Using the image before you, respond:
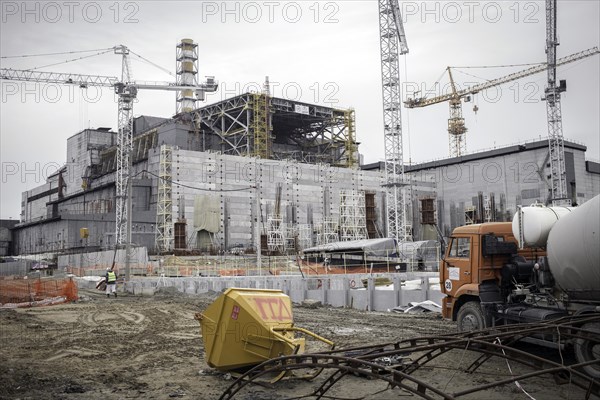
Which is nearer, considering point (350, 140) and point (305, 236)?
point (305, 236)

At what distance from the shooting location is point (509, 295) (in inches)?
491

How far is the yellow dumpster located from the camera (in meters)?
9.09

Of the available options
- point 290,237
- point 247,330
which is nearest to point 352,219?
point 290,237

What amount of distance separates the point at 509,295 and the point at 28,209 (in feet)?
400

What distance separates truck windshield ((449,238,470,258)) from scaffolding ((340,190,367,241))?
46523 millimetres

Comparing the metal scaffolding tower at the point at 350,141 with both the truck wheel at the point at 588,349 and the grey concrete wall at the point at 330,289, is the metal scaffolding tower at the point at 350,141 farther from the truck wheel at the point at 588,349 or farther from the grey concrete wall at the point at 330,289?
the truck wheel at the point at 588,349

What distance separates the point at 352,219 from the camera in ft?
215

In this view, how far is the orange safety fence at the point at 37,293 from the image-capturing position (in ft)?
90.5

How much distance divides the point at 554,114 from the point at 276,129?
39.5 meters

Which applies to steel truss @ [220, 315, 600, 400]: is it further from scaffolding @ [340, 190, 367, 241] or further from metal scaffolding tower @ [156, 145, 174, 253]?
scaffolding @ [340, 190, 367, 241]

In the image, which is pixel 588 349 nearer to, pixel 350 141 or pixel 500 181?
pixel 500 181

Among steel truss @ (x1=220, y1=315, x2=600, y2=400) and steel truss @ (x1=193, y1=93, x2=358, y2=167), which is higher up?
steel truss @ (x1=193, y1=93, x2=358, y2=167)

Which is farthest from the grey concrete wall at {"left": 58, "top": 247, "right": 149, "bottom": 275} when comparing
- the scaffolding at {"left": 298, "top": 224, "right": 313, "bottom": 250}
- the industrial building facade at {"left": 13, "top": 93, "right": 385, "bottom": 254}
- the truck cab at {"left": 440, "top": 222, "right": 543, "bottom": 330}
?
the truck cab at {"left": 440, "top": 222, "right": 543, "bottom": 330}

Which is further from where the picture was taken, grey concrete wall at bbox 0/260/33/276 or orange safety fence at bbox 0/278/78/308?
grey concrete wall at bbox 0/260/33/276
